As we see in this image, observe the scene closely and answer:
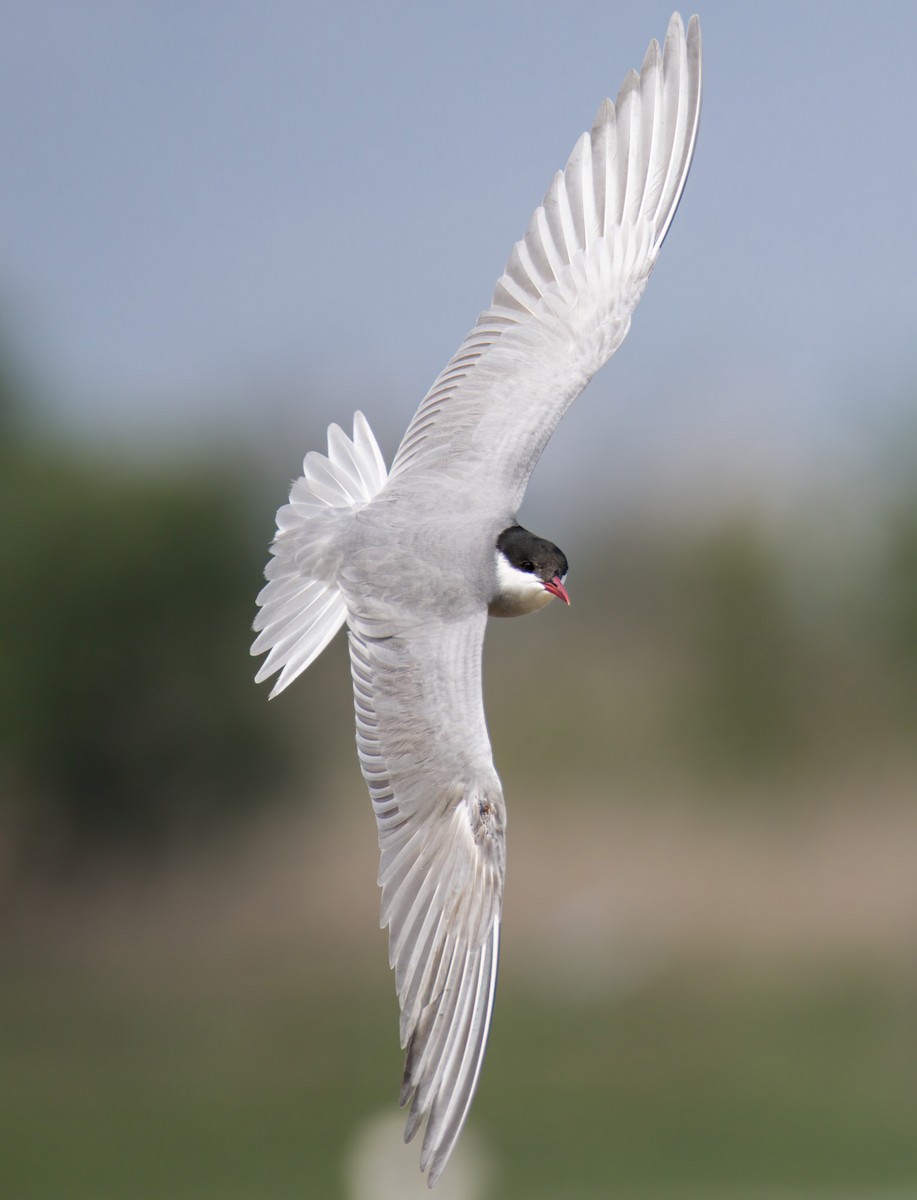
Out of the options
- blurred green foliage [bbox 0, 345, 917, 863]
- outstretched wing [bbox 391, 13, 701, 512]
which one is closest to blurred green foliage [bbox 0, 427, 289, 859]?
blurred green foliage [bbox 0, 345, 917, 863]

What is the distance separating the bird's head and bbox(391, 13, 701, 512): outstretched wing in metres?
0.16

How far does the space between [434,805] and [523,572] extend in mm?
465

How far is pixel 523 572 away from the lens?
10.3ft

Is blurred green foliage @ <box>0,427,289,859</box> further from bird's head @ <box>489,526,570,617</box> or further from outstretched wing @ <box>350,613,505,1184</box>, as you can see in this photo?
outstretched wing @ <box>350,613,505,1184</box>

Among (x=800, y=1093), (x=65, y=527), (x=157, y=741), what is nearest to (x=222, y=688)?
(x=157, y=741)

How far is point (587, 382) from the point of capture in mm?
3520

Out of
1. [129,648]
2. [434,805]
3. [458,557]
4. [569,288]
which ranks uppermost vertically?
[569,288]

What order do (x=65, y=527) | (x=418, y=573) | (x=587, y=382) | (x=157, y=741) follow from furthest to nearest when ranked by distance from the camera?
(x=157, y=741), (x=65, y=527), (x=587, y=382), (x=418, y=573)

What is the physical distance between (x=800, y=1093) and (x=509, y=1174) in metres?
4.34

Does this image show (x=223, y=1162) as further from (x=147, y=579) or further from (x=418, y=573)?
(x=418, y=573)

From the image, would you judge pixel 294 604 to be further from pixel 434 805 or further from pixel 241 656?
pixel 241 656

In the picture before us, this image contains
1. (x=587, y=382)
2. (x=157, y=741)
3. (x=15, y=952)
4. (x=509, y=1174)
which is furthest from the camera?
(x=15, y=952)

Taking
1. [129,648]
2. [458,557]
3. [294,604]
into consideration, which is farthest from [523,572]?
[129,648]

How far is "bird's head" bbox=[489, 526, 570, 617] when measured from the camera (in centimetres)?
314
